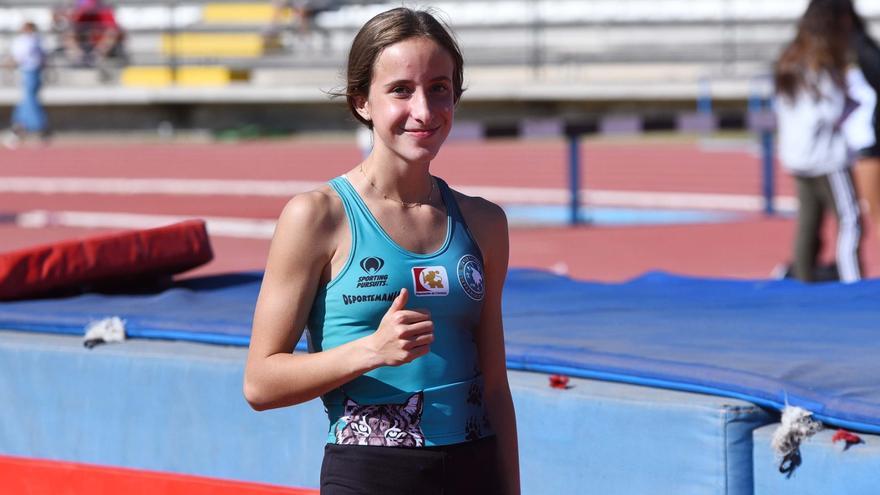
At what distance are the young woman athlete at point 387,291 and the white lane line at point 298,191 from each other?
10.1 metres

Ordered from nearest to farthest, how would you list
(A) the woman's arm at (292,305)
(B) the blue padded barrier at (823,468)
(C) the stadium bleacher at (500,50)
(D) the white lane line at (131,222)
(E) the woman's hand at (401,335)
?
(E) the woman's hand at (401,335)
(A) the woman's arm at (292,305)
(B) the blue padded barrier at (823,468)
(D) the white lane line at (131,222)
(C) the stadium bleacher at (500,50)

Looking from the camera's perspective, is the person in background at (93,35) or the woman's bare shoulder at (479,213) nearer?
the woman's bare shoulder at (479,213)

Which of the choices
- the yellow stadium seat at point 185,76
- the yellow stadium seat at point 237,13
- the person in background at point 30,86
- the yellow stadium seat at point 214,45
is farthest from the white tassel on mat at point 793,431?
the yellow stadium seat at point 237,13

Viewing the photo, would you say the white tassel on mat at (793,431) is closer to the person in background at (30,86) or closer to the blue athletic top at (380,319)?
the blue athletic top at (380,319)

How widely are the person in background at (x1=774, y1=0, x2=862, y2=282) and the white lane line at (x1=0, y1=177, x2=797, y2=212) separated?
524 centimetres

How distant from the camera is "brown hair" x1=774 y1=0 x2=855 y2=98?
22.6 feet

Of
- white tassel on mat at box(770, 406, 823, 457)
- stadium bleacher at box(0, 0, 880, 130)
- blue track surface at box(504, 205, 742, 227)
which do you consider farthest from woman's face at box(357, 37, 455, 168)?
stadium bleacher at box(0, 0, 880, 130)

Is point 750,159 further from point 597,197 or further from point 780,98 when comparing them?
point 780,98

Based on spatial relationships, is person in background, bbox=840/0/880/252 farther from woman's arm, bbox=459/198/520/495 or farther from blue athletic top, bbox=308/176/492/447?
blue athletic top, bbox=308/176/492/447

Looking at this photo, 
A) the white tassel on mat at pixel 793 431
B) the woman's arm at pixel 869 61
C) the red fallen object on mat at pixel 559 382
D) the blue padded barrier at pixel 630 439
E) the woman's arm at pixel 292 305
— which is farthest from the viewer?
the woman's arm at pixel 869 61

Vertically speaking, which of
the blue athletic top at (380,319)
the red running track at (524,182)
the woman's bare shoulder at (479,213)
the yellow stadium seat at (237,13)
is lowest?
the red running track at (524,182)

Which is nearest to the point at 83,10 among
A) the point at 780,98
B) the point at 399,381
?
the point at 780,98

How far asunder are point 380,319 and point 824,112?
5109 mm

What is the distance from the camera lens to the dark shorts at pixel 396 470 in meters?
2.38
